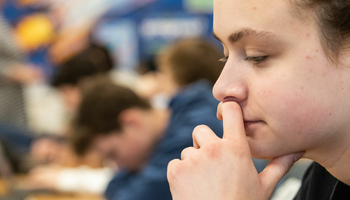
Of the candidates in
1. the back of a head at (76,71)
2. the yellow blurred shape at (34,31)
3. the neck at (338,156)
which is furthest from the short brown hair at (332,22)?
the yellow blurred shape at (34,31)

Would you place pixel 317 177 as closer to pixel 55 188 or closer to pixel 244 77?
pixel 244 77

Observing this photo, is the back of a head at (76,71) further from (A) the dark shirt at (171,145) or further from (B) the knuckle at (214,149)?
(B) the knuckle at (214,149)

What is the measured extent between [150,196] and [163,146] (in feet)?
0.70

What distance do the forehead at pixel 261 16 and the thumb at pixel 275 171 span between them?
214mm

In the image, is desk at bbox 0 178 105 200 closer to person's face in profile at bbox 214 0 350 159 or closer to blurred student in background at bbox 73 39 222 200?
blurred student in background at bbox 73 39 222 200

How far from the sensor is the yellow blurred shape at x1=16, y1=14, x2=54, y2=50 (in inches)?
169

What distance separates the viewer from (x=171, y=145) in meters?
1.37

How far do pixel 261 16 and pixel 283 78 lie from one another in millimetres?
101

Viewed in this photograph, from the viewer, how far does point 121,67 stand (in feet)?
14.6

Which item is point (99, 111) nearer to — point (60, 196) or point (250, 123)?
point (60, 196)

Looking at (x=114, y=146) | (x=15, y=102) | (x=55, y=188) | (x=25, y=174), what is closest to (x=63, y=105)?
(x=15, y=102)

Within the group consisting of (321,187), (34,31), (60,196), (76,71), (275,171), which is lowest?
(321,187)

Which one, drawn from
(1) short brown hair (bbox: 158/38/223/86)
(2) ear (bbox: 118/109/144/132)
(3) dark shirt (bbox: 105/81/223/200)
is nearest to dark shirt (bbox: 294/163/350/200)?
(3) dark shirt (bbox: 105/81/223/200)

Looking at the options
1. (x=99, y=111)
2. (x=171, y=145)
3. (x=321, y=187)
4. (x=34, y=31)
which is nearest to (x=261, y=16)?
(x=321, y=187)
